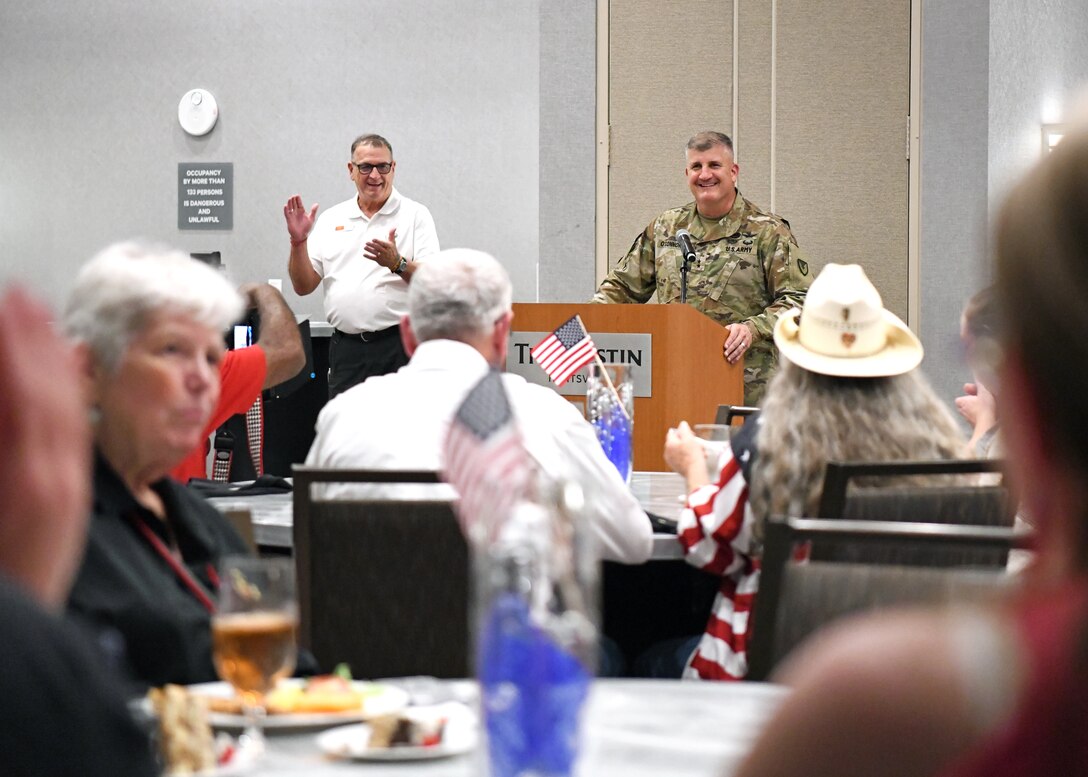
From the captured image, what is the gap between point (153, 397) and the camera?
1887mm

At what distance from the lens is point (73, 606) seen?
5.39ft

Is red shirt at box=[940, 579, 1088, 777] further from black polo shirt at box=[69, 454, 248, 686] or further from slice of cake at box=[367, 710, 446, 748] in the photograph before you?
black polo shirt at box=[69, 454, 248, 686]

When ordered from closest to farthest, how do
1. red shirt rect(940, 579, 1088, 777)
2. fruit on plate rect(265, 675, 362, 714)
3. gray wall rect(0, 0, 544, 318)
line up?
red shirt rect(940, 579, 1088, 777), fruit on plate rect(265, 675, 362, 714), gray wall rect(0, 0, 544, 318)

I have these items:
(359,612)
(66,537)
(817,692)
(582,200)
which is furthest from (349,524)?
(582,200)

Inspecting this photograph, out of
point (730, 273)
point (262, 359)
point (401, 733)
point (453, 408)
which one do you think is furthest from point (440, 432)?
point (730, 273)

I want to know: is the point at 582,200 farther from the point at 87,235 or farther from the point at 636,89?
the point at 87,235

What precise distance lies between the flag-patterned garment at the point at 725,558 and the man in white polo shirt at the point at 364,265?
4354 millimetres

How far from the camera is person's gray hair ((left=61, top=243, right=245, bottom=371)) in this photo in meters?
1.86

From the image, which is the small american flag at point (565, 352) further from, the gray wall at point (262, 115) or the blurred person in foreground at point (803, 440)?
the gray wall at point (262, 115)

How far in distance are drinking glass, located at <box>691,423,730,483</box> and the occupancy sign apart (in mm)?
7282

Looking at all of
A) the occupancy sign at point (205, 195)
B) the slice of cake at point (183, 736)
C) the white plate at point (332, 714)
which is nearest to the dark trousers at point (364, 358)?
the occupancy sign at point (205, 195)

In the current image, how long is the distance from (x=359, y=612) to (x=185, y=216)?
26.9ft

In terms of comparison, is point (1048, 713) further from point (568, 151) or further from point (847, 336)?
point (568, 151)

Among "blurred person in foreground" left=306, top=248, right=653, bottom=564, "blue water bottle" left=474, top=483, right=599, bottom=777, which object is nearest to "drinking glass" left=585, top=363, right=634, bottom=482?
"blurred person in foreground" left=306, top=248, right=653, bottom=564
